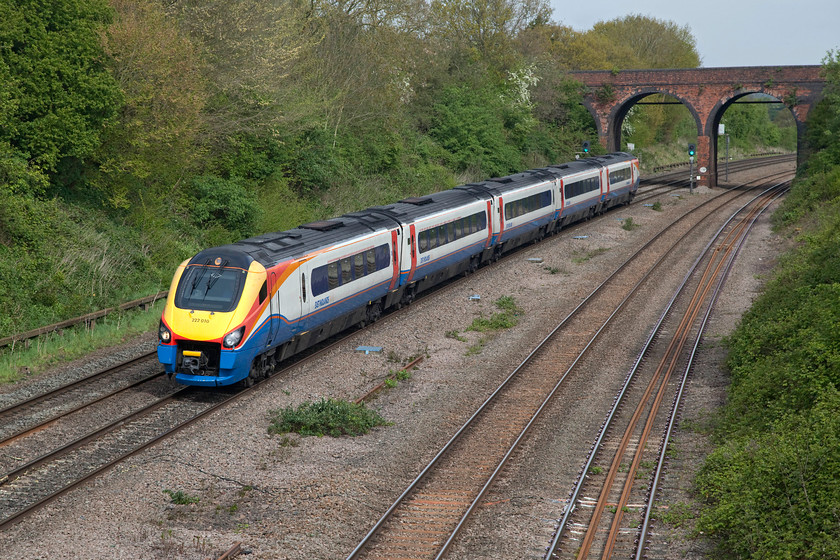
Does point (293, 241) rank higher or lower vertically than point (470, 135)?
lower

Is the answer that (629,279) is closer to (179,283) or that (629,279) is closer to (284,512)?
(179,283)

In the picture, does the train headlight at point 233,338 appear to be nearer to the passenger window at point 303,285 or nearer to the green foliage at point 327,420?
the green foliage at point 327,420

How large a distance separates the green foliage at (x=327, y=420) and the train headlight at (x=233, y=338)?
159cm

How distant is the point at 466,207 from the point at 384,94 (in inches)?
635

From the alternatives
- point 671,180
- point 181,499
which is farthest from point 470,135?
point 181,499

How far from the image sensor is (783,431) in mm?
12617

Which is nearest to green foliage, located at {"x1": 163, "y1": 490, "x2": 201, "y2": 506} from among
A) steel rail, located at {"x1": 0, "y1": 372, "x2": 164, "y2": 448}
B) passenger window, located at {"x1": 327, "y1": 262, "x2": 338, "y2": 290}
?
steel rail, located at {"x1": 0, "y1": 372, "x2": 164, "y2": 448}

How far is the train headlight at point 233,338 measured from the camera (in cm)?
1628

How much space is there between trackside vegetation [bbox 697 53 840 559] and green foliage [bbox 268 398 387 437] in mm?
5820

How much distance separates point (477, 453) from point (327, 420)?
280 centimetres

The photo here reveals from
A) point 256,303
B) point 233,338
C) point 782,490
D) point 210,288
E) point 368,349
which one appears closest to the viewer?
point 782,490

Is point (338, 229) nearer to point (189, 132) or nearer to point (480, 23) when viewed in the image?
point (189, 132)

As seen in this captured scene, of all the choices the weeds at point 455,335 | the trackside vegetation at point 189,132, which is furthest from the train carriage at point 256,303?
the trackside vegetation at point 189,132

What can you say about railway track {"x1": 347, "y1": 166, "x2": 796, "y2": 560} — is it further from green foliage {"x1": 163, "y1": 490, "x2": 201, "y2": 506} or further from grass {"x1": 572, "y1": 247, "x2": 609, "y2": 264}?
grass {"x1": 572, "y1": 247, "x2": 609, "y2": 264}
